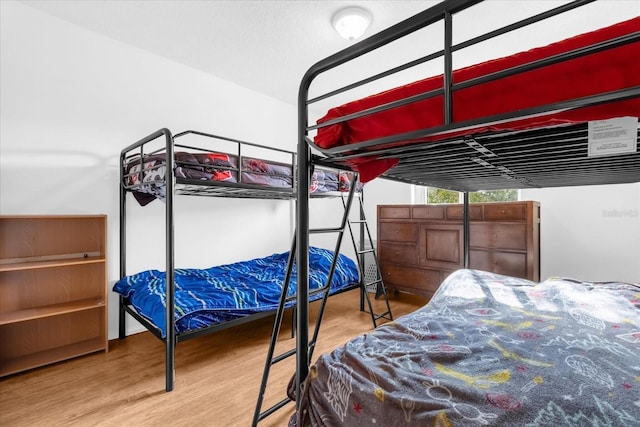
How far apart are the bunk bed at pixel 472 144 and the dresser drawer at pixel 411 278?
1795mm

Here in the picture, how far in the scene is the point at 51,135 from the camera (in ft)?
7.57

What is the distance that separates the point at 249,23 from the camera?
2.31 m

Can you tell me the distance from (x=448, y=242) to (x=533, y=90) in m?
2.66

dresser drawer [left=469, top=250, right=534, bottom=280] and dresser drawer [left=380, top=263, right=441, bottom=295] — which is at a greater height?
dresser drawer [left=469, top=250, right=534, bottom=280]

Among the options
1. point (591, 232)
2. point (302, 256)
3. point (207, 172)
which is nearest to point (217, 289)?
point (207, 172)

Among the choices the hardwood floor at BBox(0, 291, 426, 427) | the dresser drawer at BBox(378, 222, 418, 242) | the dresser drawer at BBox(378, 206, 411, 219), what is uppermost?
the dresser drawer at BBox(378, 206, 411, 219)

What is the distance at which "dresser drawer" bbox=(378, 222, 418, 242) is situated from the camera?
3.42 metres

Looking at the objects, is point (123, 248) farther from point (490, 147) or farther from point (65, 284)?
point (490, 147)

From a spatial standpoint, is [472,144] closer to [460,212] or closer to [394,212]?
[460,212]

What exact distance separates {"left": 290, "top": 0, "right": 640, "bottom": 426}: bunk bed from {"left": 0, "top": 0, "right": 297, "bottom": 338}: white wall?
88.9 inches

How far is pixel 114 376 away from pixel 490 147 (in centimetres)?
247

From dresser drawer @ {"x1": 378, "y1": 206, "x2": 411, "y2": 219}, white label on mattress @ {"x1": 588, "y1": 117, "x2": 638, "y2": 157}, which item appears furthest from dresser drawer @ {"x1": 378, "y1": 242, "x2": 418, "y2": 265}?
white label on mattress @ {"x1": 588, "y1": 117, "x2": 638, "y2": 157}

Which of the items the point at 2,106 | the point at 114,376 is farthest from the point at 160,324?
the point at 2,106

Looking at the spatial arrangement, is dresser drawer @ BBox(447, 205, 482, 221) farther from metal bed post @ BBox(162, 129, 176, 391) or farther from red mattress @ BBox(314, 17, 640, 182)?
metal bed post @ BBox(162, 129, 176, 391)
